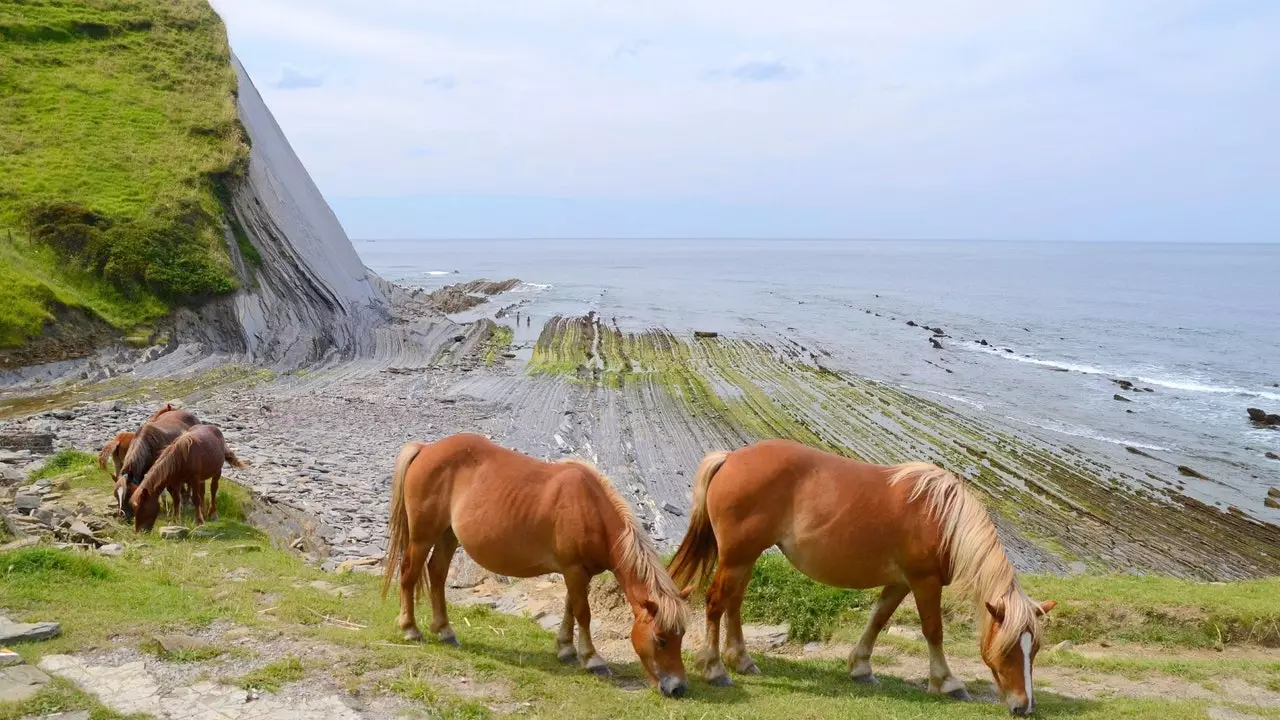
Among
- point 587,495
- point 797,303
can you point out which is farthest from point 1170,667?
point 797,303

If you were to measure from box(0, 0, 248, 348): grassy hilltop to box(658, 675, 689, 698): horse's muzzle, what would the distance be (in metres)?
25.2

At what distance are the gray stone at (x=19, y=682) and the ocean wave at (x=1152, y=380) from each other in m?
42.1

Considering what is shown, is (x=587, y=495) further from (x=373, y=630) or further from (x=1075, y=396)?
(x=1075, y=396)

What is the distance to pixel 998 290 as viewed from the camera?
9975cm

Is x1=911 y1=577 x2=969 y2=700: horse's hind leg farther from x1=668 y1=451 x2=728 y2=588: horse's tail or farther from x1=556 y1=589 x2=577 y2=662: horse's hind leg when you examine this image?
x1=556 y1=589 x2=577 y2=662: horse's hind leg

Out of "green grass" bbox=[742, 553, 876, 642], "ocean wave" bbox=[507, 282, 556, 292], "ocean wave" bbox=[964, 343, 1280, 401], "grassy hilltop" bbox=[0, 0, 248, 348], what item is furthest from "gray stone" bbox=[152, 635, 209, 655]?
"ocean wave" bbox=[507, 282, 556, 292]

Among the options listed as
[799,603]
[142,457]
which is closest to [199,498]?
[142,457]

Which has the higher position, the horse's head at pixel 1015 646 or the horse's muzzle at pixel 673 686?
the horse's head at pixel 1015 646

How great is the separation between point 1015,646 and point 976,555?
2.21ft

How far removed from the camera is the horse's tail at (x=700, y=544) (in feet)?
24.7

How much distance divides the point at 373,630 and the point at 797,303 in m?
71.2

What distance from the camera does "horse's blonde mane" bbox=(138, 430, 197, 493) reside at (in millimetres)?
10953

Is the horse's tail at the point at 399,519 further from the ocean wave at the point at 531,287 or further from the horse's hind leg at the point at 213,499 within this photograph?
the ocean wave at the point at 531,287

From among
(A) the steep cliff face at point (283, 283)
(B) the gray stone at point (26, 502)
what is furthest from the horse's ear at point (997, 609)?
(A) the steep cliff face at point (283, 283)
